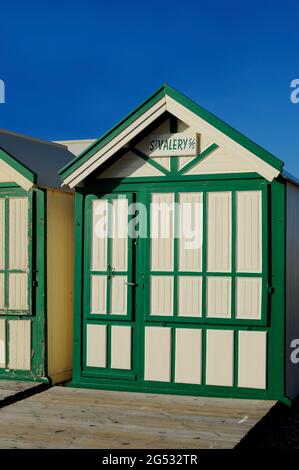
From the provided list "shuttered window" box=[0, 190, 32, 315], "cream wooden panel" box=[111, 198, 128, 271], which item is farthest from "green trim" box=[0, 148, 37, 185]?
"cream wooden panel" box=[111, 198, 128, 271]

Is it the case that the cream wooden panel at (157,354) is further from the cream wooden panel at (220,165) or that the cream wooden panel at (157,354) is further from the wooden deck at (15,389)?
the cream wooden panel at (220,165)

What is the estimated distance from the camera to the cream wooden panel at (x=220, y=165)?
859cm

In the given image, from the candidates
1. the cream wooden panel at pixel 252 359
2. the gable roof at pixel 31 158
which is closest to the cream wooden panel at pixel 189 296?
the cream wooden panel at pixel 252 359

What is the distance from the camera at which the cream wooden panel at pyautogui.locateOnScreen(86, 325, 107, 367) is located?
9211 millimetres

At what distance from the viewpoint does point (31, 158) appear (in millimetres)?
10203

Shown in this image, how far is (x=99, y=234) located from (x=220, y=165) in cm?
181

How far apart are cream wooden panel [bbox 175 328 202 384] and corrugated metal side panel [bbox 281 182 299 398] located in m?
1.08

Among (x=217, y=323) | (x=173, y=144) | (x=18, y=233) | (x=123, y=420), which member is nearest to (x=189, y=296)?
(x=217, y=323)

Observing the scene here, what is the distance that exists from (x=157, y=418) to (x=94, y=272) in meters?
2.42

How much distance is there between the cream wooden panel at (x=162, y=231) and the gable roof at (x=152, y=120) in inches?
33.8

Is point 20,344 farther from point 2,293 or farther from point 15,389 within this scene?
point 15,389

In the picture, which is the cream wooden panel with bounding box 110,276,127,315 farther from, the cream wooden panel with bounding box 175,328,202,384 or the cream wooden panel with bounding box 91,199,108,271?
the cream wooden panel with bounding box 175,328,202,384
